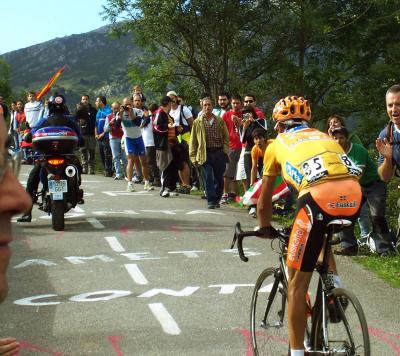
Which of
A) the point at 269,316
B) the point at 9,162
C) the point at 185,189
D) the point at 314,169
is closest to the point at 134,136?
the point at 185,189

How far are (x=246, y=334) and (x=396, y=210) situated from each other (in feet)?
19.8

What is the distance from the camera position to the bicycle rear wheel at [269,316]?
5.19m

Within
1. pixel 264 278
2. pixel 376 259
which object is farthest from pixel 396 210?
pixel 264 278

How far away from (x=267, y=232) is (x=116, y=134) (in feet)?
48.9

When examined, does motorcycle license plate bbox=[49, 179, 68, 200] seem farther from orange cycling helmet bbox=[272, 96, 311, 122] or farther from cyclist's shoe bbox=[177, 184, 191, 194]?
orange cycling helmet bbox=[272, 96, 311, 122]

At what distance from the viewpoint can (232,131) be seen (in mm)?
14875

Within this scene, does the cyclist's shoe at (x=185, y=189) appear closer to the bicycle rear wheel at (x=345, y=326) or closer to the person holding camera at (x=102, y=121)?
the person holding camera at (x=102, y=121)

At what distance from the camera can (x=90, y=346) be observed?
6023 millimetres

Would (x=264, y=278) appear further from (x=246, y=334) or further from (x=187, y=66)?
(x=187, y=66)

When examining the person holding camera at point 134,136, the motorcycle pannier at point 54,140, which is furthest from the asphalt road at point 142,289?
the person holding camera at point 134,136

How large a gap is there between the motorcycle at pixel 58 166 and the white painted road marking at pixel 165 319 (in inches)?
169

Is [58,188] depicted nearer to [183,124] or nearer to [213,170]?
[213,170]

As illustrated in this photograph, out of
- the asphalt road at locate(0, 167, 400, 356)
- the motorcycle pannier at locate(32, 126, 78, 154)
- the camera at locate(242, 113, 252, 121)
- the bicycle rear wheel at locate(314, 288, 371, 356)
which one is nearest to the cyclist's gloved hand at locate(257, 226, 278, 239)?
the bicycle rear wheel at locate(314, 288, 371, 356)

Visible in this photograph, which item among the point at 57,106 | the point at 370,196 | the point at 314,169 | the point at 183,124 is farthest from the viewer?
the point at 183,124
